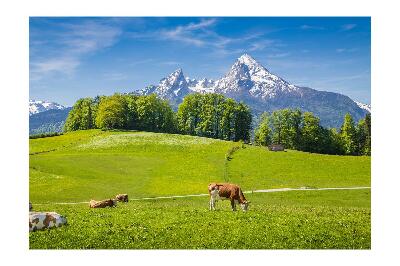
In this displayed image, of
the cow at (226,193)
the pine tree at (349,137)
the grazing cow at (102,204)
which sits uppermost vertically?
the pine tree at (349,137)

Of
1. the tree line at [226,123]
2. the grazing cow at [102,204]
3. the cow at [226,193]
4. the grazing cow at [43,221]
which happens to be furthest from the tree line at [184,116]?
the grazing cow at [43,221]

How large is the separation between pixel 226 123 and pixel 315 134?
56.3ft

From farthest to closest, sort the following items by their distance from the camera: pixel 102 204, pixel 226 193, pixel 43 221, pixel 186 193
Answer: pixel 186 193, pixel 102 204, pixel 226 193, pixel 43 221

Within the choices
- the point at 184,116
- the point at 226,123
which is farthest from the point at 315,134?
the point at 184,116

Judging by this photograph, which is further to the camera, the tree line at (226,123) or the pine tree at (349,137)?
the pine tree at (349,137)

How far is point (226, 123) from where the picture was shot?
300ft

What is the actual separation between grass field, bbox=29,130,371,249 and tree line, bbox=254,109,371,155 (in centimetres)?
2241

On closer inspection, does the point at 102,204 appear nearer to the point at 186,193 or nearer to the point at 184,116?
the point at 186,193

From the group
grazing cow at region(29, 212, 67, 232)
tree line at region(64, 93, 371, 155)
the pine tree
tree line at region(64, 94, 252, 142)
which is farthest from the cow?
the pine tree

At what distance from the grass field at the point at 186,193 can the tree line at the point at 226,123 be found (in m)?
11.1

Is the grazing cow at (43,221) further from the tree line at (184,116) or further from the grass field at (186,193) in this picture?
the tree line at (184,116)

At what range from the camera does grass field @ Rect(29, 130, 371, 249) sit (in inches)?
774

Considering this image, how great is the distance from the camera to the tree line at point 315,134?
8806 centimetres
